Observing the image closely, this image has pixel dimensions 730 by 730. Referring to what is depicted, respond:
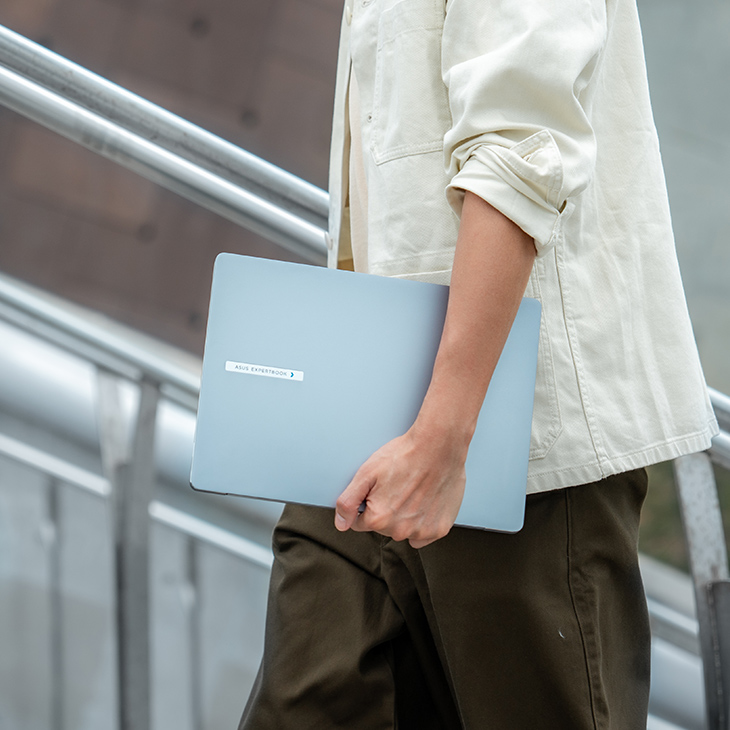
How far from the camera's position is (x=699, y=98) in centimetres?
291

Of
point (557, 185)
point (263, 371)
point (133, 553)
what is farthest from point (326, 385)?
point (133, 553)

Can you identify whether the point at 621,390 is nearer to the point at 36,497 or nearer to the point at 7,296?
the point at 7,296

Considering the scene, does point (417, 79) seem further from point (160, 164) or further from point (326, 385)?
point (160, 164)

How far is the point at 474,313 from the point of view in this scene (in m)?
0.41

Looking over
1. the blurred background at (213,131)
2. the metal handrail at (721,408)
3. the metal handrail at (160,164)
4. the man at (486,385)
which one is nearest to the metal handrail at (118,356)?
the metal handrail at (160,164)

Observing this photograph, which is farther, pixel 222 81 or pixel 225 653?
pixel 222 81

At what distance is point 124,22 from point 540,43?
308cm

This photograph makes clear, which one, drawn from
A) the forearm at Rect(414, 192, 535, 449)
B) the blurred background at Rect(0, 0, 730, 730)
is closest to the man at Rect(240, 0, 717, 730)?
the forearm at Rect(414, 192, 535, 449)

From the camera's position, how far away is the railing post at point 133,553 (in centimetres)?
82

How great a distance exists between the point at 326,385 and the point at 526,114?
0.17 meters

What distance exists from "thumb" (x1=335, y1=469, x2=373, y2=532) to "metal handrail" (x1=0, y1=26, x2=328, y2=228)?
371 millimetres

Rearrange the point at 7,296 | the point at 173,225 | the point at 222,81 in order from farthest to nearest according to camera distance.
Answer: the point at 173,225, the point at 222,81, the point at 7,296

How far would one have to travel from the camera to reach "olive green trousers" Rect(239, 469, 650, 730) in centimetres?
47

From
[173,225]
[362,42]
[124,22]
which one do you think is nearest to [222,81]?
[124,22]
